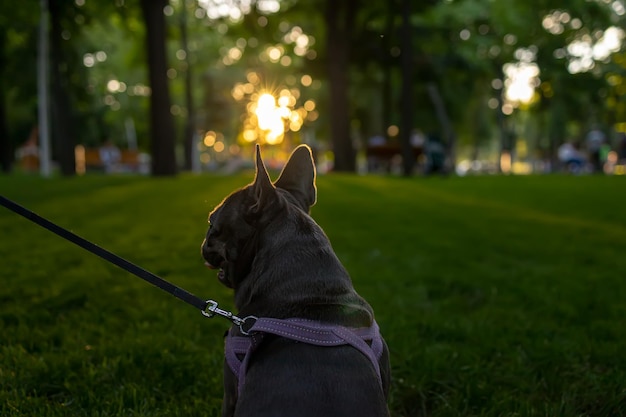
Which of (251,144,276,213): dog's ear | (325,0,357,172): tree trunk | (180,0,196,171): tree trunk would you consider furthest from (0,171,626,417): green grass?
(180,0,196,171): tree trunk

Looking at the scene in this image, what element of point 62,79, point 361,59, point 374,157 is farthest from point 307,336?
point 361,59

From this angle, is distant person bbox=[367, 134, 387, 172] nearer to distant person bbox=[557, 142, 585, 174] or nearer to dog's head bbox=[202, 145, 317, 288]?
distant person bbox=[557, 142, 585, 174]

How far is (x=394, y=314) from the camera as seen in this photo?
232 inches

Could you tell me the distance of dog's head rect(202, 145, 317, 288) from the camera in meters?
2.69

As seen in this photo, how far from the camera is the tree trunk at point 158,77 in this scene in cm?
2139

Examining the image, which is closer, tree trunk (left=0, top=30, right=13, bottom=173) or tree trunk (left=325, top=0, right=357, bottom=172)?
tree trunk (left=325, top=0, right=357, bottom=172)

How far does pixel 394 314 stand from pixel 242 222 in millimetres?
3405

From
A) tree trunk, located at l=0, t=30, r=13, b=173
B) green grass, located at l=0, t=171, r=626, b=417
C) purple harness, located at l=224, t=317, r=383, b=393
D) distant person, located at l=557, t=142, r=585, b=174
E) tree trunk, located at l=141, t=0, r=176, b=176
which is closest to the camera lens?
purple harness, located at l=224, t=317, r=383, b=393

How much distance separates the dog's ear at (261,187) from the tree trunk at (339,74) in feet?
82.2

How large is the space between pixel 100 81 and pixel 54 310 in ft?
163

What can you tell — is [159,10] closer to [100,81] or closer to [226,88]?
[100,81]

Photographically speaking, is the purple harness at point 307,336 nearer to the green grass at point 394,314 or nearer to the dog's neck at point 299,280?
the dog's neck at point 299,280

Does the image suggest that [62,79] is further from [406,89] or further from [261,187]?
[261,187]

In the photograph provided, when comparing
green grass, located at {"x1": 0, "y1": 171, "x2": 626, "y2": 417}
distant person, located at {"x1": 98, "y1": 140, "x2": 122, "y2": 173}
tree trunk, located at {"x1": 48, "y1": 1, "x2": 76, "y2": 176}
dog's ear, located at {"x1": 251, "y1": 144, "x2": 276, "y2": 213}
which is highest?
tree trunk, located at {"x1": 48, "y1": 1, "x2": 76, "y2": 176}
